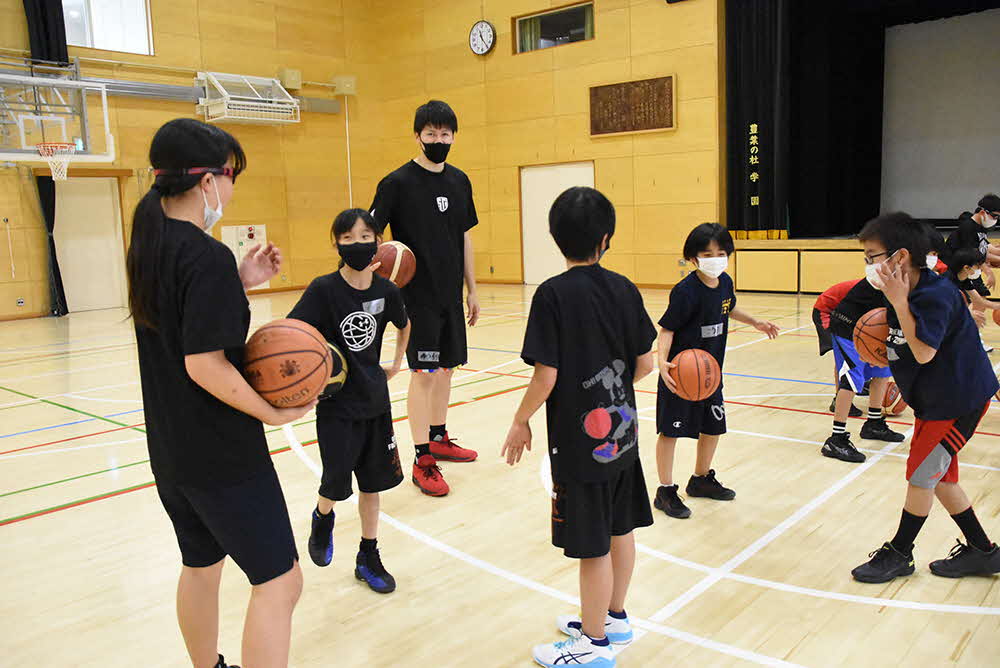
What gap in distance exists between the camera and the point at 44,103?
10797 millimetres

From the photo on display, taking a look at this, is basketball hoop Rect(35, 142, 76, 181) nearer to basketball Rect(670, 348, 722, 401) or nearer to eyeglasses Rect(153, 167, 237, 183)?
basketball Rect(670, 348, 722, 401)

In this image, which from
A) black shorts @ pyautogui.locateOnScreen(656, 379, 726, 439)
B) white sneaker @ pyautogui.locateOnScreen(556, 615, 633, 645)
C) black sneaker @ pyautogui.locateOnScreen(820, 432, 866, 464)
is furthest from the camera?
black sneaker @ pyautogui.locateOnScreen(820, 432, 866, 464)

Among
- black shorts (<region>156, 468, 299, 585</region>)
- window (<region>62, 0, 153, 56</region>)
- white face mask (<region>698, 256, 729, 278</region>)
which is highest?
window (<region>62, 0, 153, 56</region>)

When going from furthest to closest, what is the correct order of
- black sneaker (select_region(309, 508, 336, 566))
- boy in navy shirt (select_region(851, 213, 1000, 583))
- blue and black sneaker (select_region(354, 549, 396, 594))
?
black sneaker (select_region(309, 508, 336, 566))
blue and black sneaker (select_region(354, 549, 396, 594))
boy in navy shirt (select_region(851, 213, 1000, 583))

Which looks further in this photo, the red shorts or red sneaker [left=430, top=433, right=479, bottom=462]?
red sneaker [left=430, top=433, right=479, bottom=462]

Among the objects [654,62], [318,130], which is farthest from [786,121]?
[318,130]

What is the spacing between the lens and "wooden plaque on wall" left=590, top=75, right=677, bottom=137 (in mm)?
12234

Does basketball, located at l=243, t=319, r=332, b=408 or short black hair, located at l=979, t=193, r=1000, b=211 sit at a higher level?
short black hair, located at l=979, t=193, r=1000, b=211

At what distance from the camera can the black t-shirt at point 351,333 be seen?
8.84 ft

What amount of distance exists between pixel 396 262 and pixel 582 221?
1.82m

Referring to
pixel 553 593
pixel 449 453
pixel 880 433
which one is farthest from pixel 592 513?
pixel 880 433

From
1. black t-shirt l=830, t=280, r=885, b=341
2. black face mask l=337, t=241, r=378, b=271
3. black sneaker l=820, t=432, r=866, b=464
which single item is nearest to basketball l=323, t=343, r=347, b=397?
black face mask l=337, t=241, r=378, b=271

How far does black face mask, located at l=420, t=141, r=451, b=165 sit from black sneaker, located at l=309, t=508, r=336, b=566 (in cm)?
190

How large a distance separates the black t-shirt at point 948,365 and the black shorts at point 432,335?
2136mm
